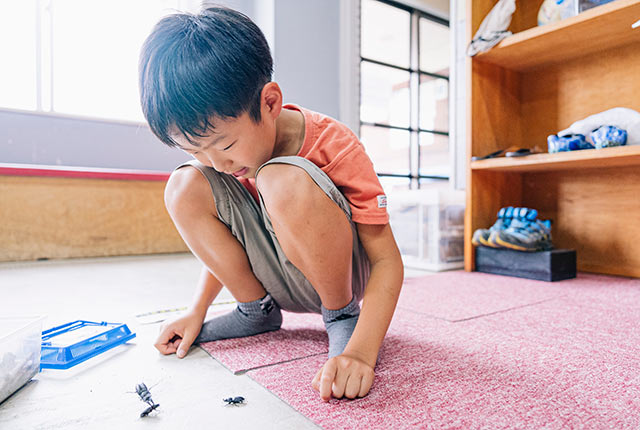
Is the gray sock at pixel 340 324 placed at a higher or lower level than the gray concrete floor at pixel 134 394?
higher

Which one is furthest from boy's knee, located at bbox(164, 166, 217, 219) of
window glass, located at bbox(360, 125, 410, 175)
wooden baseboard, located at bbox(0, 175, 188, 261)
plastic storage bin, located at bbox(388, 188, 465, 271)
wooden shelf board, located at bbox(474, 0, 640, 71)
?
window glass, located at bbox(360, 125, 410, 175)

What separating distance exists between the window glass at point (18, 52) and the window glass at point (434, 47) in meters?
2.47

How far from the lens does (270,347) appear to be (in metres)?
0.65

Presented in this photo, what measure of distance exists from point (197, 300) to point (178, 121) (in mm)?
320

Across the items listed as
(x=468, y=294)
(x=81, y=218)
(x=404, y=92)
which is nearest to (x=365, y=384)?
(x=468, y=294)

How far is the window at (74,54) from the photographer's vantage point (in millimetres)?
2168

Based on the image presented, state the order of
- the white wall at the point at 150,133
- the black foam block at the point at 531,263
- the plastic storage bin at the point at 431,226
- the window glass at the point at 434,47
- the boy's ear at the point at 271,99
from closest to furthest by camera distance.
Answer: the boy's ear at the point at 271,99, the black foam block at the point at 531,263, the plastic storage bin at the point at 431,226, the white wall at the point at 150,133, the window glass at the point at 434,47

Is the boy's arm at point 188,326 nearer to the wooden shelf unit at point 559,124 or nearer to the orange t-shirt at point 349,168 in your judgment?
the orange t-shirt at point 349,168

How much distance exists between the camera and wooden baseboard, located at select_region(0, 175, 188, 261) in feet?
5.82

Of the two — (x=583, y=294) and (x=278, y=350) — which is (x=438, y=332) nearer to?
(x=278, y=350)

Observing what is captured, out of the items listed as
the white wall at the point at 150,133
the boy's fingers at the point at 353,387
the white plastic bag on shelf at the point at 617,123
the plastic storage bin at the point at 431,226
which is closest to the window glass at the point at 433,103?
the white wall at the point at 150,133

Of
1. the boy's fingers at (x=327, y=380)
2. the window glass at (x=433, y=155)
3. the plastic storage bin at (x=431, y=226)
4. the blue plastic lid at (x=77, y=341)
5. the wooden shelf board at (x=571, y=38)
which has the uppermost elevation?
the wooden shelf board at (x=571, y=38)

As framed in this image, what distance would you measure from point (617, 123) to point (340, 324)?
1.10 meters

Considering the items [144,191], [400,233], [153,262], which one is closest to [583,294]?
[400,233]
